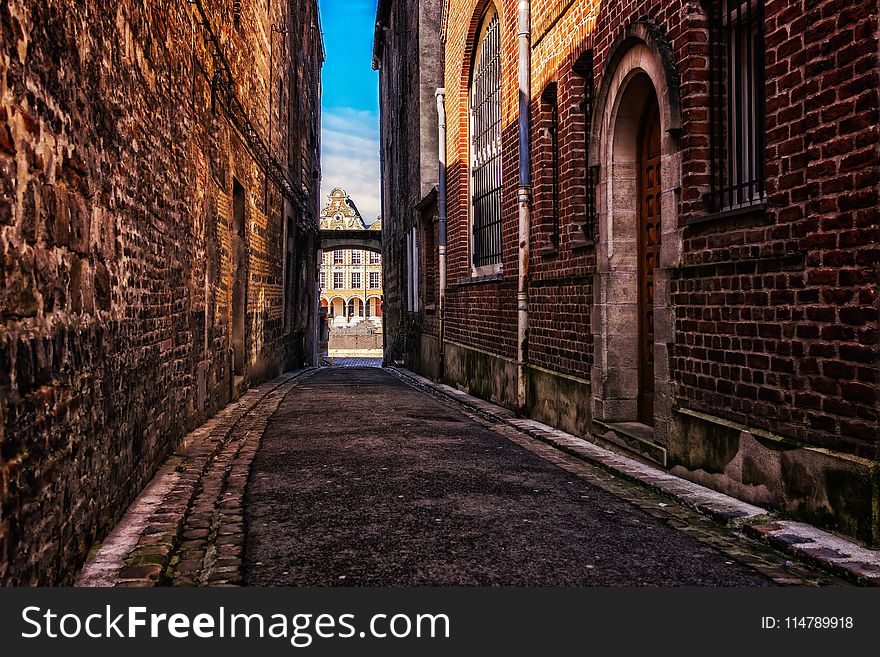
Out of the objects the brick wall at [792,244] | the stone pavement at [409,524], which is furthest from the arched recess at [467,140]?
the stone pavement at [409,524]

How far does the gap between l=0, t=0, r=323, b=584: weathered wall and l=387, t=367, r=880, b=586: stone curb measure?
339cm

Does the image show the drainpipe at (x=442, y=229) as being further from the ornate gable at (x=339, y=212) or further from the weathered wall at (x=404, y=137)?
the ornate gable at (x=339, y=212)

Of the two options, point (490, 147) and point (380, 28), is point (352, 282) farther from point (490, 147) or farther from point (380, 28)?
point (490, 147)

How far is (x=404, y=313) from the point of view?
73.5ft

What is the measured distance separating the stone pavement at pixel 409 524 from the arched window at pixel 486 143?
534cm

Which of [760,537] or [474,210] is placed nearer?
[760,537]

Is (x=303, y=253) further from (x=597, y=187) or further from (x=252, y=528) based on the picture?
(x=252, y=528)

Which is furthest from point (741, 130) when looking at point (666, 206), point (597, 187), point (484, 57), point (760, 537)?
point (484, 57)

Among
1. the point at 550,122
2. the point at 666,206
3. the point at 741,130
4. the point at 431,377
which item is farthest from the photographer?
the point at 431,377

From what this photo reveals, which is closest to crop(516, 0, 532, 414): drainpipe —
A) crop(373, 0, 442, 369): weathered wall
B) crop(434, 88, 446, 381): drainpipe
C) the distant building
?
crop(434, 88, 446, 381): drainpipe

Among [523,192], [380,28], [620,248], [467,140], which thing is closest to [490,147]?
[467,140]

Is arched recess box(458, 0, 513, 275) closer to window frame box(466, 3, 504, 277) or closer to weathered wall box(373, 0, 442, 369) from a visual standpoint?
window frame box(466, 3, 504, 277)

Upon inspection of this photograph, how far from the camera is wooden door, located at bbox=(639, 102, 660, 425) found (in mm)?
7285

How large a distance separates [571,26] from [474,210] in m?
5.39
